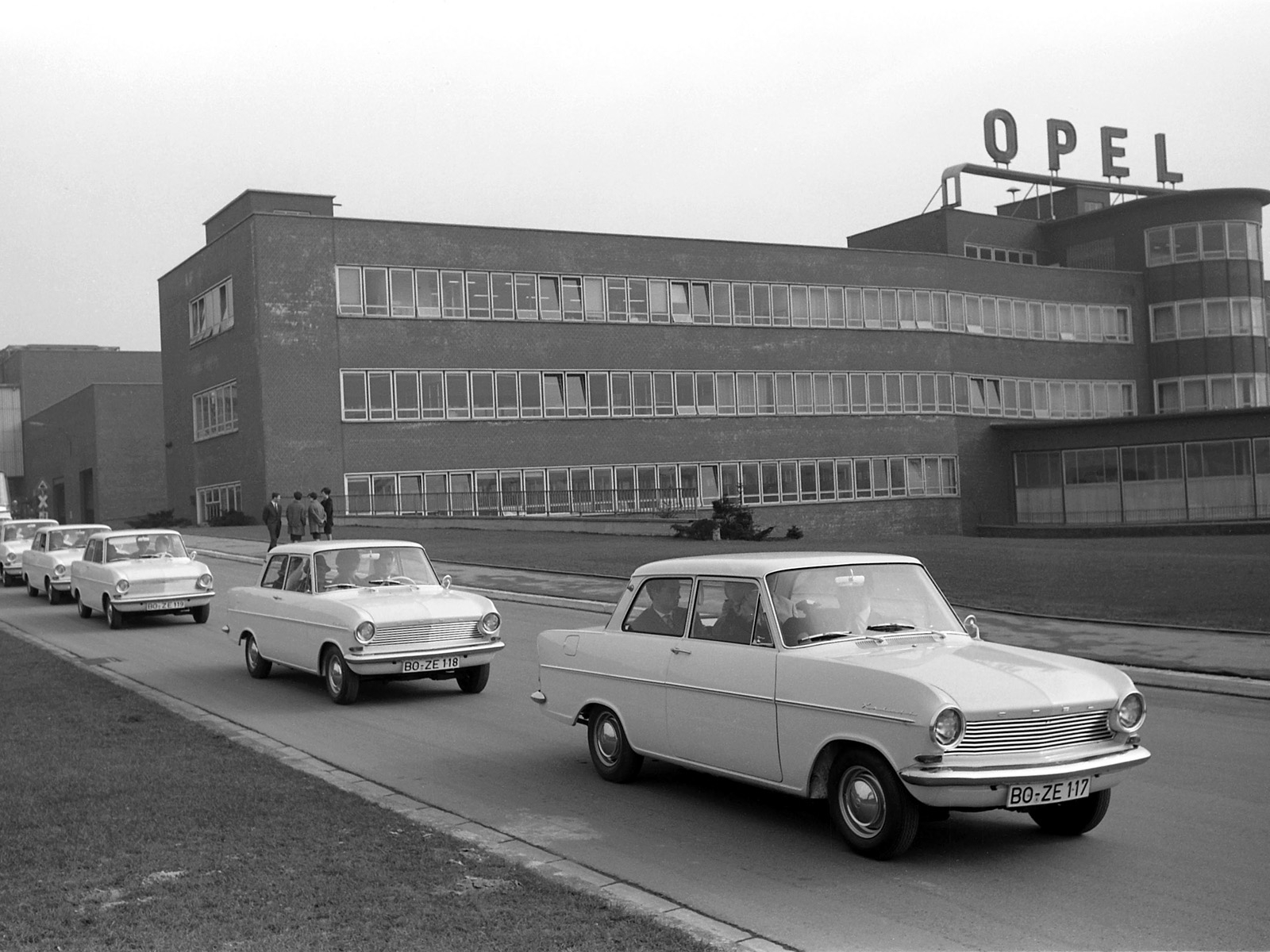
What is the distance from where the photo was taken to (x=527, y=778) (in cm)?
945

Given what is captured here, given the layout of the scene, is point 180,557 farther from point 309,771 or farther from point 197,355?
point 197,355

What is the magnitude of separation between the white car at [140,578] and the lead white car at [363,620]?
5.93 metres

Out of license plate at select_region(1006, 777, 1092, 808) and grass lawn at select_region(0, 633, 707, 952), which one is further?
license plate at select_region(1006, 777, 1092, 808)

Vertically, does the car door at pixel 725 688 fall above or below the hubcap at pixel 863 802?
above

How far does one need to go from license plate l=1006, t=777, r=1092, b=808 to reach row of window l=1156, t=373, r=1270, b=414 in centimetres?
6769

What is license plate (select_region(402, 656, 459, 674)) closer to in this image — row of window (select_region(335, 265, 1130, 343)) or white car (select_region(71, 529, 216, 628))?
white car (select_region(71, 529, 216, 628))

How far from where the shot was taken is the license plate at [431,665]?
13.0m

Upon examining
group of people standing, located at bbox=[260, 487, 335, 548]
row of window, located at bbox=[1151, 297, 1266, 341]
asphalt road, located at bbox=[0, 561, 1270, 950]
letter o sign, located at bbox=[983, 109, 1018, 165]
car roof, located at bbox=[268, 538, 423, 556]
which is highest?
letter o sign, located at bbox=[983, 109, 1018, 165]

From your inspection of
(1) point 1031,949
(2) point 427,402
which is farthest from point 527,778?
(2) point 427,402

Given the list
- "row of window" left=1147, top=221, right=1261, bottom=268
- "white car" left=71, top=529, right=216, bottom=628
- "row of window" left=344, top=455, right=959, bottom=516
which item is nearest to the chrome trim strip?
"white car" left=71, top=529, right=216, bottom=628

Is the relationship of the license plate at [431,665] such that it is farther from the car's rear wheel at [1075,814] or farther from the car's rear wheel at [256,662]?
the car's rear wheel at [1075,814]

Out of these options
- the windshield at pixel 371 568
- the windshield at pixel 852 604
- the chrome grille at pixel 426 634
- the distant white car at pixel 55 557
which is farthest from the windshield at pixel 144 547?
the windshield at pixel 852 604

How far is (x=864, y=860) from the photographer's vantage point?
7.10 m

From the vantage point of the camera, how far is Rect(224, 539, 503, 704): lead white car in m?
13.0
